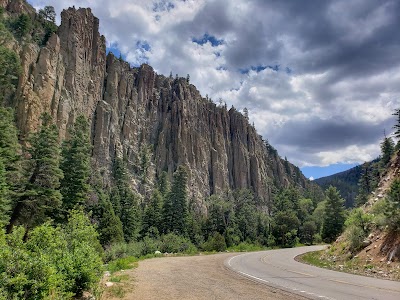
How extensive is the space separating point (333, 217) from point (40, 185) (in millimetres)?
50300

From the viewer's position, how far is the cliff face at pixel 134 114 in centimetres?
7011

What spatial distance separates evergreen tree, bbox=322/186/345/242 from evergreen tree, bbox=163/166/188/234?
2733 cm

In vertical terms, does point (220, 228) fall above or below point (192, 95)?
below

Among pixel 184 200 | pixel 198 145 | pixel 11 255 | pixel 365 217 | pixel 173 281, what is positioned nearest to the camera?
pixel 11 255

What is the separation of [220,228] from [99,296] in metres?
66.3

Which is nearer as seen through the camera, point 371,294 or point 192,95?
point 371,294

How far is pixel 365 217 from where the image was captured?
23.0 meters

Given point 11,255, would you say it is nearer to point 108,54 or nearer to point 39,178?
point 39,178

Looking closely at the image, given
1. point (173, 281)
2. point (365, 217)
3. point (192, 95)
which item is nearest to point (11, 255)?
point (173, 281)

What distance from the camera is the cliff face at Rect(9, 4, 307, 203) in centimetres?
7011

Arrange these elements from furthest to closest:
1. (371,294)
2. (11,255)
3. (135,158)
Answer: (135,158) < (371,294) < (11,255)

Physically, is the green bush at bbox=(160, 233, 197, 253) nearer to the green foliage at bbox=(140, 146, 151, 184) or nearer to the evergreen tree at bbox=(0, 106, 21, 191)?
Result: the evergreen tree at bbox=(0, 106, 21, 191)

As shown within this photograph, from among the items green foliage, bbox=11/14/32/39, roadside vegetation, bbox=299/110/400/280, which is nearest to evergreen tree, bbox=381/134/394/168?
roadside vegetation, bbox=299/110/400/280

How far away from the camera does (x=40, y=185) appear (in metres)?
30.0
